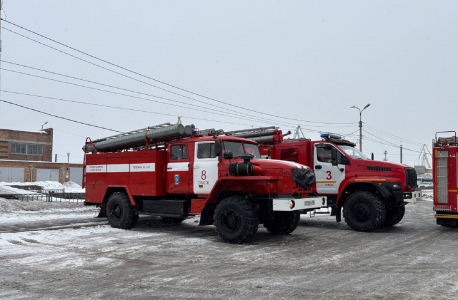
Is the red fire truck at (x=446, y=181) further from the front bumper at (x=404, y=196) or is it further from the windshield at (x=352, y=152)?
the windshield at (x=352, y=152)

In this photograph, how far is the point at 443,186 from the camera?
12.2 metres

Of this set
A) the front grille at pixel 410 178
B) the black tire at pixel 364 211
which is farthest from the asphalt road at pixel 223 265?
the front grille at pixel 410 178

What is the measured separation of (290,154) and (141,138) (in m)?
5.03

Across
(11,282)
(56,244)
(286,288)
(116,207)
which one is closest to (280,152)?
(116,207)

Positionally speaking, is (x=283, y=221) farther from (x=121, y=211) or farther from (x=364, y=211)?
(x=121, y=211)

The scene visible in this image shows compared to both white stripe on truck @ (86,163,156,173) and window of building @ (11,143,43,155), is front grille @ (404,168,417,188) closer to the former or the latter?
white stripe on truck @ (86,163,156,173)

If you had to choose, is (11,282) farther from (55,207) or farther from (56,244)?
(55,207)

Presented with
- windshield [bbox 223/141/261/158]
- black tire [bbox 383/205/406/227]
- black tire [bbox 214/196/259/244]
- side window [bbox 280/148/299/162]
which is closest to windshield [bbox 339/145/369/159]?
side window [bbox 280/148/299/162]

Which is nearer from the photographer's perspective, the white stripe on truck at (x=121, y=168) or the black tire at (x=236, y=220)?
the black tire at (x=236, y=220)

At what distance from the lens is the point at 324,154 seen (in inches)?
530

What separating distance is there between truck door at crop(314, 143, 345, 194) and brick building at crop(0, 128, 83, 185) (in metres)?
39.5

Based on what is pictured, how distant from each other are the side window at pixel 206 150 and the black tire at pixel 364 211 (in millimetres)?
4548

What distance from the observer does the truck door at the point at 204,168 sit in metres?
10.7

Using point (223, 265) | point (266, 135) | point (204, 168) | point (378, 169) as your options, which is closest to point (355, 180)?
point (378, 169)
